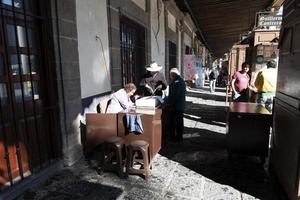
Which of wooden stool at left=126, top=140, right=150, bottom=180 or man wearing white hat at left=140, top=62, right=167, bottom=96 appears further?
man wearing white hat at left=140, top=62, right=167, bottom=96

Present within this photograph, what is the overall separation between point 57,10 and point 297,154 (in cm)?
334

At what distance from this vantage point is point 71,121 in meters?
3.70

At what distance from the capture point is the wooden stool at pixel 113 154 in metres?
3.38

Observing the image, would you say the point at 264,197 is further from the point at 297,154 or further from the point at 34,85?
the point at 34,85

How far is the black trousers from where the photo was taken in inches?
193

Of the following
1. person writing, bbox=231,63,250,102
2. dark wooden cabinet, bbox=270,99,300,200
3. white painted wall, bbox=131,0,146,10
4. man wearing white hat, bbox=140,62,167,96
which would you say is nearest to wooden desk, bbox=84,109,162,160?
man wearing white hat, bbox=140,62,167,96

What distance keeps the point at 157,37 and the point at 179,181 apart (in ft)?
18.8

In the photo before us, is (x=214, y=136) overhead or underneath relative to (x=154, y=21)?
underneath

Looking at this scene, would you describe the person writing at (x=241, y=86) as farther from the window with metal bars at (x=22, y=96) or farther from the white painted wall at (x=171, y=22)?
the window with metal bars at (x=22, y=96)

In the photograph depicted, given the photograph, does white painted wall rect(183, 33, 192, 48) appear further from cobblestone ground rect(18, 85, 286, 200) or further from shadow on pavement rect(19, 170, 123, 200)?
shadow on pavement rect(19, 170, 123, 200)

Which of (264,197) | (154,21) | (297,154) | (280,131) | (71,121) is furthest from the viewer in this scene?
(154,21)

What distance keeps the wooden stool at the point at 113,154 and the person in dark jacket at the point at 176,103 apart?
1608mm

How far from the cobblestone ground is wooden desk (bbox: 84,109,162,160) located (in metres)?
0.33

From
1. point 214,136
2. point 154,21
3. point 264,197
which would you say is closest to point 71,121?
point 264,197
